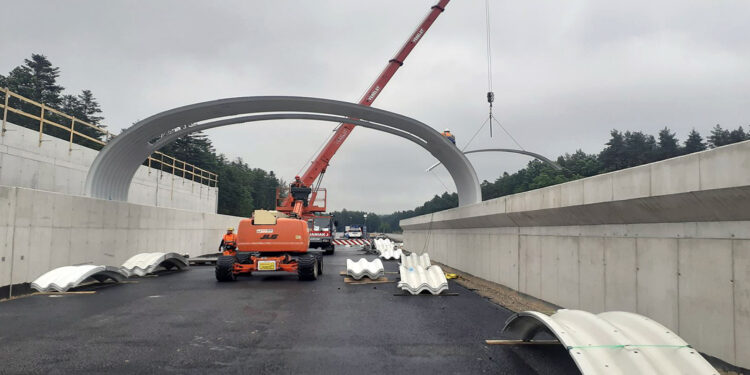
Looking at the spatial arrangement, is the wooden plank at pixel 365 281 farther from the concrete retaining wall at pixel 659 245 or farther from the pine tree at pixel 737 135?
the pine tree at pixel 737 135

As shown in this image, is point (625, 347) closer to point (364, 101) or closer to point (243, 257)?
point (243, 257)

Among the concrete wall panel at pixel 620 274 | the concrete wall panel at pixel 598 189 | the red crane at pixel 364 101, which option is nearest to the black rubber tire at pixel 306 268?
the concrete wall panel at pixel 598 189

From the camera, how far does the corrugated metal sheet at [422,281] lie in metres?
11.6

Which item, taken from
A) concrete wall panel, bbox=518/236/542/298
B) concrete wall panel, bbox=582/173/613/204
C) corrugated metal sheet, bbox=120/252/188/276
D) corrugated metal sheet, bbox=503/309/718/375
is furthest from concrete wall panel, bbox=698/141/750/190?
corrugated metal sheet, bbox=120/252/188/276

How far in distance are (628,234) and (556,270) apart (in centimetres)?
242

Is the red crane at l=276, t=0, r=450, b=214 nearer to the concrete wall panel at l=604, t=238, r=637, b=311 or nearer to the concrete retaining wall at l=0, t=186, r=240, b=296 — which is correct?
the concrete retaining wall at l=0, t=186, r=240, b=296

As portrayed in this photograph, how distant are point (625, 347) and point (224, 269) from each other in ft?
39.2

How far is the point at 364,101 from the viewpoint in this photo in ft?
108

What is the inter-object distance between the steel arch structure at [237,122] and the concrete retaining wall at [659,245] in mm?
7379

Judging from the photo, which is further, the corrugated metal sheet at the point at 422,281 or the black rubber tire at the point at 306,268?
the black rubber tire at the point at 306,268

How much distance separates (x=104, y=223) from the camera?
15.4 meters

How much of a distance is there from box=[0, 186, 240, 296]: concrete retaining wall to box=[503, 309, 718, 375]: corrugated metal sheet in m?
11.3

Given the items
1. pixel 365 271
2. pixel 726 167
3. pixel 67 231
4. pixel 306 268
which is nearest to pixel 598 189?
pixel 726 167

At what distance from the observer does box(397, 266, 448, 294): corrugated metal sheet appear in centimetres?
1156
